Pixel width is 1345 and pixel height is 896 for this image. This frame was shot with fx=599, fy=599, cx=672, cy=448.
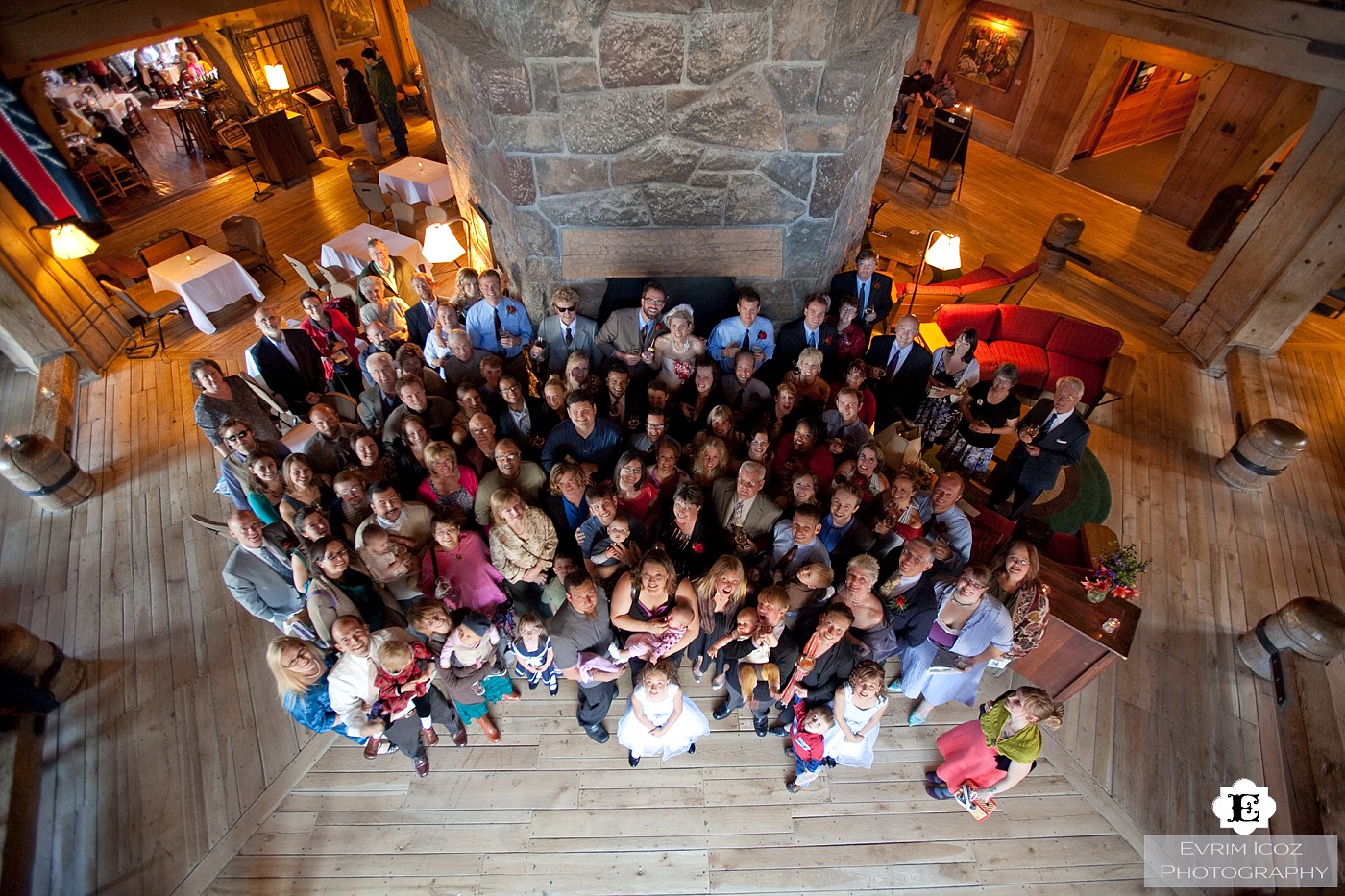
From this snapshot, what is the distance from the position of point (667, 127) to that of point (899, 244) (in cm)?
573

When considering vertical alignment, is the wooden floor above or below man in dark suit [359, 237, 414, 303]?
below

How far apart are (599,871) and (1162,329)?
340 inches

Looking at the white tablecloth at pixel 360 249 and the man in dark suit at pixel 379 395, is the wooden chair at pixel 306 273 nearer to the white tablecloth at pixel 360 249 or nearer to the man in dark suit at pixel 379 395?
the white tablecloth at pixel 360 249

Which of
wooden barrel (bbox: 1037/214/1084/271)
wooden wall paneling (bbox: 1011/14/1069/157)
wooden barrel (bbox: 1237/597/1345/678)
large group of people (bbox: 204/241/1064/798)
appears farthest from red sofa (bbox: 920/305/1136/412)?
wooden wall paneling (bbox: 1011/14/1069/157)

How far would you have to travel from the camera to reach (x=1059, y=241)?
→ 8.24 m

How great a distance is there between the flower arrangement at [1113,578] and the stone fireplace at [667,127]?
2.89 m

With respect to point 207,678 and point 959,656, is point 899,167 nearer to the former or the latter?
point 959,656

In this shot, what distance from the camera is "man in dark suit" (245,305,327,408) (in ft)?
15.0

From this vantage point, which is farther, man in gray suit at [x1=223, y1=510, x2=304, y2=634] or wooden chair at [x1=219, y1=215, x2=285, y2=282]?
wooden chair at [x1=219, y1=215, x2=285, y2=282]

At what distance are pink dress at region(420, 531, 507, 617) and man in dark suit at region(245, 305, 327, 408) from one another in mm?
1956

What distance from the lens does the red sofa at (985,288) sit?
709 cm

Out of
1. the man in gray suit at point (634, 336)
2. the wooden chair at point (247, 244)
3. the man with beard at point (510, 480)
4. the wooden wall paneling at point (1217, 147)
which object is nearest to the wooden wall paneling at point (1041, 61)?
the wooden wall paneling at point (1217, 147)

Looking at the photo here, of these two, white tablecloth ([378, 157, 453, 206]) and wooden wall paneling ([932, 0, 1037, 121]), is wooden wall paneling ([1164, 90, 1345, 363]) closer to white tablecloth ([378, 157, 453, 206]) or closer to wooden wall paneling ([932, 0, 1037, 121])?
wooden wall paneling ([932, 0, 1037, 121])

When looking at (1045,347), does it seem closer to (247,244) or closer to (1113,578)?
(1113,578)
